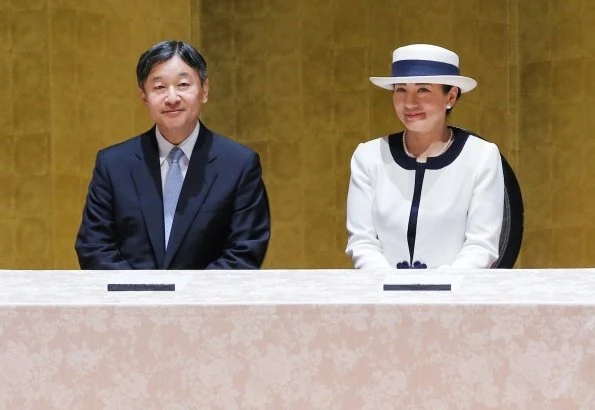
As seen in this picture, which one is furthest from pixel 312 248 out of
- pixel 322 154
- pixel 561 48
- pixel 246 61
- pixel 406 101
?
pixel 406 101

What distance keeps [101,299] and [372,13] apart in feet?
18.1

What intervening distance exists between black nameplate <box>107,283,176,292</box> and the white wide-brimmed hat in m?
1.89

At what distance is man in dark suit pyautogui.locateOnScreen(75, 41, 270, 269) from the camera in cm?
435

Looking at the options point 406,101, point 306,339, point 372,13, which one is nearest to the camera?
point 306,339

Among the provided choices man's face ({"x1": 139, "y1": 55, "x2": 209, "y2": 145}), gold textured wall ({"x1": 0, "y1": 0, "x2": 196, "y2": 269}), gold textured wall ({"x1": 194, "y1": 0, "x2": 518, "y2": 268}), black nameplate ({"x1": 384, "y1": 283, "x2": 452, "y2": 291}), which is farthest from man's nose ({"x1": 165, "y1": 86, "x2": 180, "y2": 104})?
gold textured wall ({"x1": 194, "y1": 0, "x2": 518, "y2": 268})

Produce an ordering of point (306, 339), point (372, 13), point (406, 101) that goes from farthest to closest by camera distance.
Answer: point (372, 13) → point (406, 101) → point (306, 339)

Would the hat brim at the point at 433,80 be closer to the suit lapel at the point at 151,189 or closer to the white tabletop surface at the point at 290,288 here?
the suit lapel at the point at 151,189

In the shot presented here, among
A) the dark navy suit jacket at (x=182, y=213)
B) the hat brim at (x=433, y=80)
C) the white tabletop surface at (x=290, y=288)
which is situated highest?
the hat brim at (x=433, y=80)

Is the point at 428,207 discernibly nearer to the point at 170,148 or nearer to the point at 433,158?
the point at 433,158

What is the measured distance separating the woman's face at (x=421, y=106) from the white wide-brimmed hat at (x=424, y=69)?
0.02 meters

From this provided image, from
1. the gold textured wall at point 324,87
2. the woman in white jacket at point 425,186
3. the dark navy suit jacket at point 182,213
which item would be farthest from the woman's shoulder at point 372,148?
the gold textured wall at point 324,87

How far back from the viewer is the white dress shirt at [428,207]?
4254mm

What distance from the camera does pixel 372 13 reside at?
786cm

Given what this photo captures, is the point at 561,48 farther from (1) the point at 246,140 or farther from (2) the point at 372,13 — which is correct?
(1) the point at 246,140
